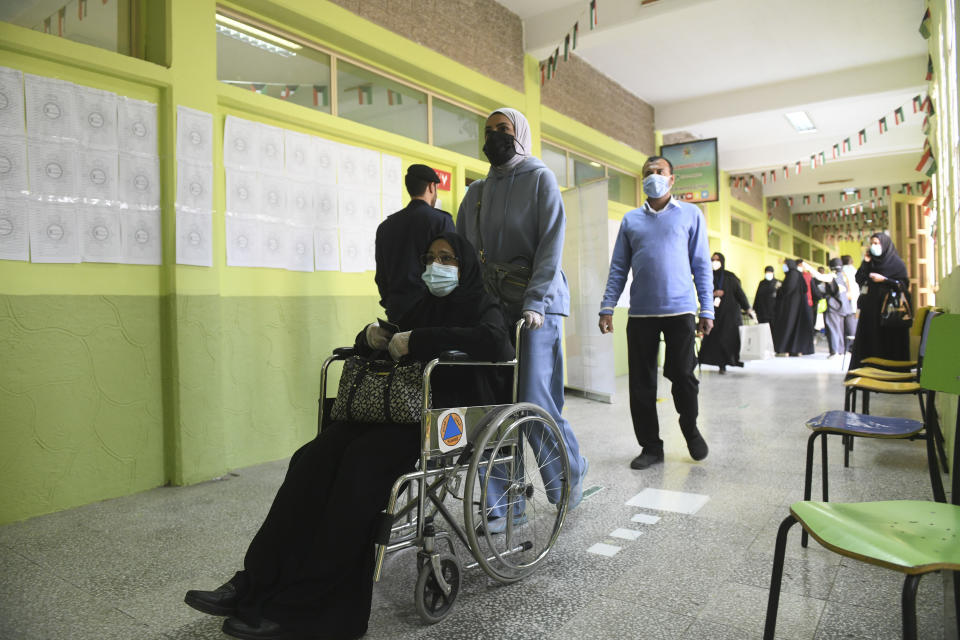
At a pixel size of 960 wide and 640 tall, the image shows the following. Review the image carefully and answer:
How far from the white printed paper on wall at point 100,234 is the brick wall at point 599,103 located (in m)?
4.36

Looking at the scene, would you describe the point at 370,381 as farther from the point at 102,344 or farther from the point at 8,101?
the point at 8,101

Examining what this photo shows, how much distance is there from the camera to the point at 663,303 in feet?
10.6

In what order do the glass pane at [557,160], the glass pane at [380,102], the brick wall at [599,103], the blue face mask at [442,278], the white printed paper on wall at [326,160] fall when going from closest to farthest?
the blue face mask at [442,278] < the white printed paper on wall at [326,160] < the glass pane at [380,102] < the brick wall at [599,103] < the glass pane at [557,160]

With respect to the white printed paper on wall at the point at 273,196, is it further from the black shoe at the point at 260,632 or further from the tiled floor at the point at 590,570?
the black shoe at the point at 260,632

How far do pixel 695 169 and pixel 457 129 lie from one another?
4.09m

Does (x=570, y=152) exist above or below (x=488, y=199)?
above

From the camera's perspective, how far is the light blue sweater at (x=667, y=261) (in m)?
3.22

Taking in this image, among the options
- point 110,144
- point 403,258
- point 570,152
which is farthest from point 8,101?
point 570,152

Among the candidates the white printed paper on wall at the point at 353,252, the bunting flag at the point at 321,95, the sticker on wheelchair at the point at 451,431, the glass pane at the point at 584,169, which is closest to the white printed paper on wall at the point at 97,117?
the bunting flag at the point at 321,95

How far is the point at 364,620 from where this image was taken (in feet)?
4.99

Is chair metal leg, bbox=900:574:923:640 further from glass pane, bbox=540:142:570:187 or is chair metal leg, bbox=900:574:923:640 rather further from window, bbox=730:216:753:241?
window, bbox=730:216:753:241

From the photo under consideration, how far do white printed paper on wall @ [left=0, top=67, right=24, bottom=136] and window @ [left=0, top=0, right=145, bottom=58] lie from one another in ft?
0.75

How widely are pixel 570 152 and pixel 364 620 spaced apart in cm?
629

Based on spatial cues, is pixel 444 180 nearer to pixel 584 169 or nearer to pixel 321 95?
pixel 321 95
